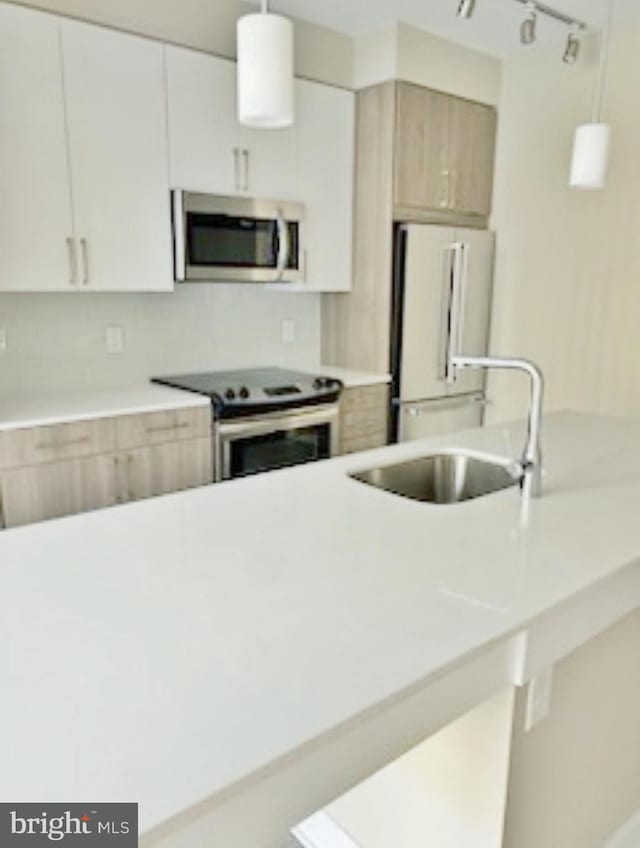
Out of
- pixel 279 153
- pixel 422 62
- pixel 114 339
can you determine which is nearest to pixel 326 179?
pixel 279 153

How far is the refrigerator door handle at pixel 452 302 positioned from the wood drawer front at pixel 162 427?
147 cm

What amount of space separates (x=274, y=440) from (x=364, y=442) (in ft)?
2.20

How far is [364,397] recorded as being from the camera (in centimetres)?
349

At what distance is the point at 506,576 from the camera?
46.1 inches

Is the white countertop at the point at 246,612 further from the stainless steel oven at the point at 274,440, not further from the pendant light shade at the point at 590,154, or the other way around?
the pendant light shade at the point at 590,154

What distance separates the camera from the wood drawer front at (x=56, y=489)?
7.80 feet

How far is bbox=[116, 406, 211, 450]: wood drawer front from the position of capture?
2623 mm

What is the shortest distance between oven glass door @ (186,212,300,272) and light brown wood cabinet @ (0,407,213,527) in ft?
2.49

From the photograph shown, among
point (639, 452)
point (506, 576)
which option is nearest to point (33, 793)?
point (506, 576)

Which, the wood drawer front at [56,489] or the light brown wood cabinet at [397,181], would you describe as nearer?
the wood drawer front at [56,489]

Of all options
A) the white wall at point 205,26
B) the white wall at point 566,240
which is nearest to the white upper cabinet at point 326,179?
the white wall at point 205,26

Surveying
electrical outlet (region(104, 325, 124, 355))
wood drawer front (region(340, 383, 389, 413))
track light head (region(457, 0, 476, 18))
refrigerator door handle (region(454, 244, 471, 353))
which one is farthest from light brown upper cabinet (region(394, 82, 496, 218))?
electrical outlet (region(104, 325, 124, 355))

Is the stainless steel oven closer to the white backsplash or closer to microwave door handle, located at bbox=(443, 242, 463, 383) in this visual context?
the white backsplash

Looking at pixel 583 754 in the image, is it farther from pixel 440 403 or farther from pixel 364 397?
pixel 440 403
